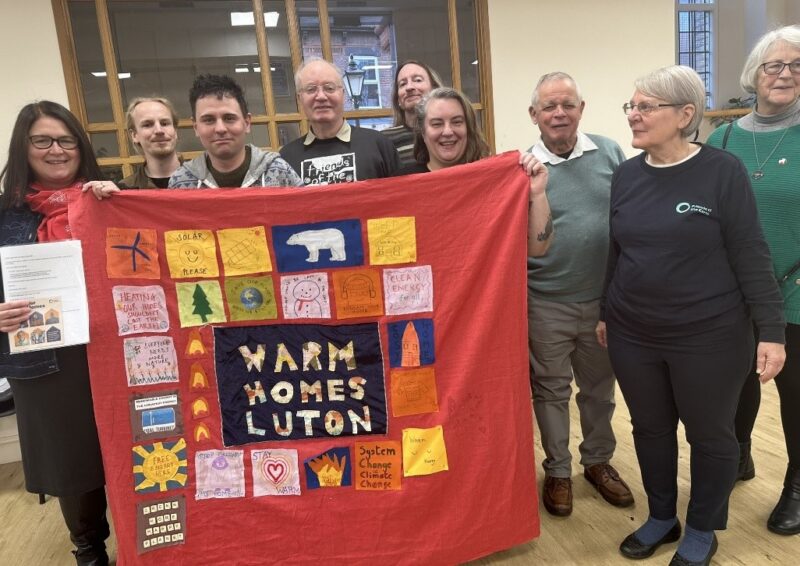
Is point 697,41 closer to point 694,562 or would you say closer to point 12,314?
point 694,562

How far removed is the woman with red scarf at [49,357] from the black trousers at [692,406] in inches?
65.1

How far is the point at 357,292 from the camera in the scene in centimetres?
159

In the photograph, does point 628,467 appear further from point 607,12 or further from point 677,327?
point 607,12

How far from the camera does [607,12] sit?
3.62m

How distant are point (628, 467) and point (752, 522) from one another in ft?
1.61

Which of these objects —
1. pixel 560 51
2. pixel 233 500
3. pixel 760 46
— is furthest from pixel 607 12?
pixel 233 500

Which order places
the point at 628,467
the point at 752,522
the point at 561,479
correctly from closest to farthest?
the point at 752,522 → the point at 561,479 → the point at 628,467

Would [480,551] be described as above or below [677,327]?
below

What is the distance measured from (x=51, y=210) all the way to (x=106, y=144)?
Answer: 1.92m

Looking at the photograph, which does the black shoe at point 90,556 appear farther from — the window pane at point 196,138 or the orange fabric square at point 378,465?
the window pane at point 196,138

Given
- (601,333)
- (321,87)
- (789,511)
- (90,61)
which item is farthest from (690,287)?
(90,61)

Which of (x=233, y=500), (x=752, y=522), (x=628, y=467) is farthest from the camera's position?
(x=628, y=467)

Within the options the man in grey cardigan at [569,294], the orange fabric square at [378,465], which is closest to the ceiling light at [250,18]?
the man in grey cardigan at [569,294]

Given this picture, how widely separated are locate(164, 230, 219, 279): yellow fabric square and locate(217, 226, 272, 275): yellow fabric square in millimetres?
32
